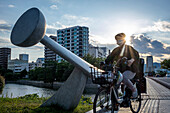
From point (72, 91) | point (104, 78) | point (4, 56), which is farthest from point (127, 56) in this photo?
point (4, 56)

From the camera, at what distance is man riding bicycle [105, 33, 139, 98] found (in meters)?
5.07

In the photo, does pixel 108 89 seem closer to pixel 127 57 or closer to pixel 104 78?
pixel 104 78

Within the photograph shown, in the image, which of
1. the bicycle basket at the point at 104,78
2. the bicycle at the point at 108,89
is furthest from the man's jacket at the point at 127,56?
the bicycle basket at the point at 104,78

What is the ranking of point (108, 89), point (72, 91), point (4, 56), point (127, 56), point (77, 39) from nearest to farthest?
point (108, 89)
point (127, 56)
point (72, 91)
point (77, 39)
point (4, 56)

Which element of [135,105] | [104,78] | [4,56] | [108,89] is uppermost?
[4,56]

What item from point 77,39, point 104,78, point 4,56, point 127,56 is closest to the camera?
point 104,78

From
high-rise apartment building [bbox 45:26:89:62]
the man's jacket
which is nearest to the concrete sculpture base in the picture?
the man's jacket

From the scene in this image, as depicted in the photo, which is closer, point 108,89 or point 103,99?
point 108,89

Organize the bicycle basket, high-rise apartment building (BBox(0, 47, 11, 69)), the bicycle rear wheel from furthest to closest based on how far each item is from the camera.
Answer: high-rise apartment building (BBox(0, 47, 11, 69))
the bicycle rear wheel
the bicycle basket

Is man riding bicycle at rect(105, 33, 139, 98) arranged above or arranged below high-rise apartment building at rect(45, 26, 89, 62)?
below

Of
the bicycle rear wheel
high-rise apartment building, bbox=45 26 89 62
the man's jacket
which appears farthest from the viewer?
high-rise apartment building, bbox=45 26 89 62

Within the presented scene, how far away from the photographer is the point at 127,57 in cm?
516

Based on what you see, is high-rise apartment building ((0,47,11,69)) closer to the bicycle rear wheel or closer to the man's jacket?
the bicycle rear wheel

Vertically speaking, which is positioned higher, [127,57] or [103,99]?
[127,57]
